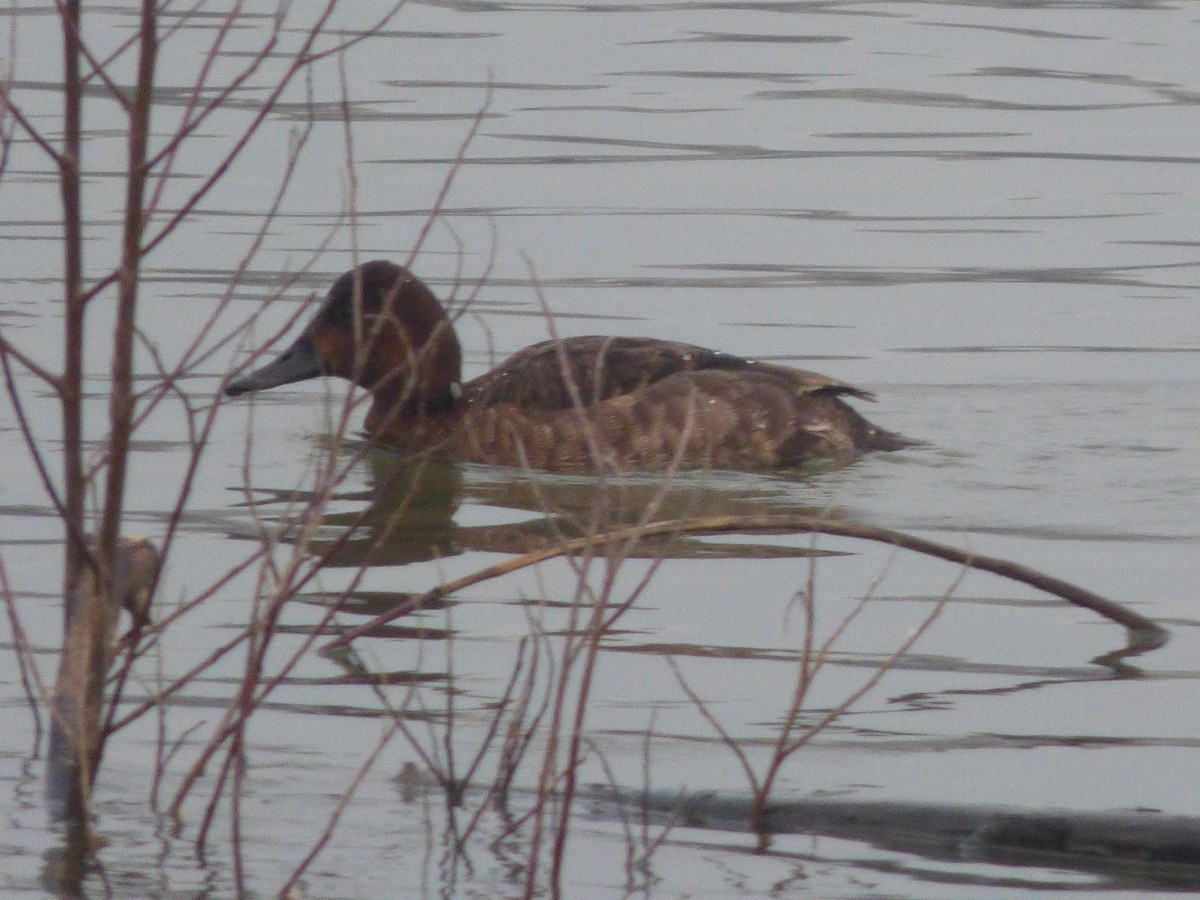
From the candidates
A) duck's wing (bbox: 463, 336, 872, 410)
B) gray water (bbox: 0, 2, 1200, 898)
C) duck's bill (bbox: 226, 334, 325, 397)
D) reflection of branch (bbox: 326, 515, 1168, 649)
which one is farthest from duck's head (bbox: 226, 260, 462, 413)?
reflection of branch (bbox: 326, 515, 1168, 649)

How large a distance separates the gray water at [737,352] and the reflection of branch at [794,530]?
0.14 meters

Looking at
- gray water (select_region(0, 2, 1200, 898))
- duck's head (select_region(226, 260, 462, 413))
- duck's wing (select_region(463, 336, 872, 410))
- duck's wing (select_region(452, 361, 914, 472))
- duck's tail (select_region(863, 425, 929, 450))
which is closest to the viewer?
gray water (select_region(0, 2, 1200, 898))

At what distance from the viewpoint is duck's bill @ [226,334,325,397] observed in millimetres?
10695

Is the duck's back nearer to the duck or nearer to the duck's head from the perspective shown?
the duck

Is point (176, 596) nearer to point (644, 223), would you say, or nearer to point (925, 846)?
point (925, 846)

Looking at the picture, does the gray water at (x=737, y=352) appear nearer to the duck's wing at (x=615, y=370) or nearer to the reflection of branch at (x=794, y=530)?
the reflection of branch at (x=794, y=530)

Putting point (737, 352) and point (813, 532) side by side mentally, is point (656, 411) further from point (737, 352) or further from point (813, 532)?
point (813, 532)

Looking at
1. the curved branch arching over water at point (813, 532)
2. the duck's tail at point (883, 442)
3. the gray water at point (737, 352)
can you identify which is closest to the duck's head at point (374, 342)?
the gray water at point (737, 352)

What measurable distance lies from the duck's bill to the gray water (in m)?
0.22

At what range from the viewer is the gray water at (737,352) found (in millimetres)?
5887

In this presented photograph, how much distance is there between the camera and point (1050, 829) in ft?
17.4

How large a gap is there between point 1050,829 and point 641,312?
7415 millimetres

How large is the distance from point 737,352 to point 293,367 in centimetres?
217

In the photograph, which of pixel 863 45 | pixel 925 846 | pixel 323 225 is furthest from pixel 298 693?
pixel 863 45
